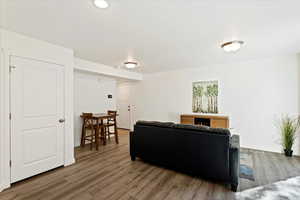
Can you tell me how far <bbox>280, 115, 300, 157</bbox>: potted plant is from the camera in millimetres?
3395

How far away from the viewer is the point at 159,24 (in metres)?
2.09

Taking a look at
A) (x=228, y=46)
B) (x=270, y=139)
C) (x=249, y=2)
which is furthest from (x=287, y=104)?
(x=249, y=2)

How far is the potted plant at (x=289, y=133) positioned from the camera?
134 inches

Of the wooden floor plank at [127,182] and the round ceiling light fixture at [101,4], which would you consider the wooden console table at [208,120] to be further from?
Answer: the round ceiling light fixture at [101,4]

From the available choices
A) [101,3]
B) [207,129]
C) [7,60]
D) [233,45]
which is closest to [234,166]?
[207,129]

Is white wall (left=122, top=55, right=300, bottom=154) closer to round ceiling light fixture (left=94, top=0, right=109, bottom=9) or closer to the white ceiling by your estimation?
the white ceiling

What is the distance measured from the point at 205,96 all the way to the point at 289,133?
216cm

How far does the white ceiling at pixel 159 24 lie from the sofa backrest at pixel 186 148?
1600mm

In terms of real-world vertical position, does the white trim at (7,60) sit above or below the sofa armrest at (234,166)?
above

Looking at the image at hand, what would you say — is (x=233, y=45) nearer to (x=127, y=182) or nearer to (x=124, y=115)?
(x=127, y=182)

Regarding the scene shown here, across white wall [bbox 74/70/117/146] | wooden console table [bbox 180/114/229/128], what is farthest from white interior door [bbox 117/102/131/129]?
wooden console table [bbox 180/114/229/128]

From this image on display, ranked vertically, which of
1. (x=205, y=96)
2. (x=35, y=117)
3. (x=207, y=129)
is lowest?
(x=207, y=129)

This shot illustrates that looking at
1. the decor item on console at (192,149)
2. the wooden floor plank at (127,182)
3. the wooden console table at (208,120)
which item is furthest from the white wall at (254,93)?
the decor item on console at (192,149)

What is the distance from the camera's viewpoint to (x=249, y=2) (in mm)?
1630
